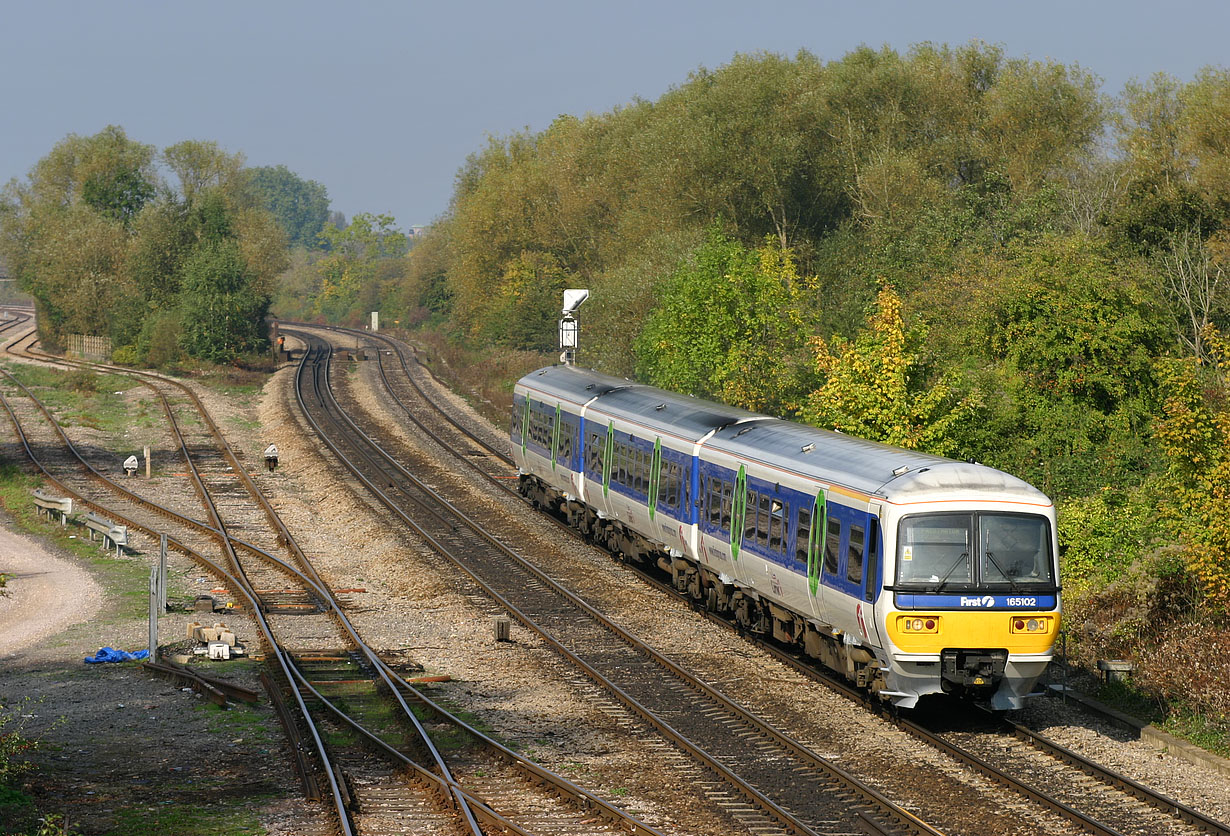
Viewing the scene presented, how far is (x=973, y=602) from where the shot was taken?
16141 mm

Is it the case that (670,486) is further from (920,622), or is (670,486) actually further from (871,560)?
(920,622)

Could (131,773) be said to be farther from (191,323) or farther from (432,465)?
(191,323)

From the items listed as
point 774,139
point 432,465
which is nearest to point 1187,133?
point 774,139

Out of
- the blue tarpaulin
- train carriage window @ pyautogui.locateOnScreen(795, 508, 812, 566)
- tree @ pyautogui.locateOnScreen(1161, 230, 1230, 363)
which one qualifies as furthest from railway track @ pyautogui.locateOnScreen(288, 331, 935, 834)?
tree @ pyautogui.locateOnScreen(1161, 230, 1230, 363)

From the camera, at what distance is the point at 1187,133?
42969mm

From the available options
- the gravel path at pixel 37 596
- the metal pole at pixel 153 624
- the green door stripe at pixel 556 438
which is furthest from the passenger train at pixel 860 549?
the gravel path at pixel 37 596

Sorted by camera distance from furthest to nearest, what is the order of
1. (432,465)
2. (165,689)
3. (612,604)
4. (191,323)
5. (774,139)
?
(191,323)
(774,139)
(432,465)
(612,604)
(165,689)

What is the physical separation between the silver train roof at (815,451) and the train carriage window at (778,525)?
568 mm

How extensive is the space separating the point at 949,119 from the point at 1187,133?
13.6m

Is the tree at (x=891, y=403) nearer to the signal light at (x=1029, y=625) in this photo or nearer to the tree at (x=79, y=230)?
the signal light at (x=1029, y=625)

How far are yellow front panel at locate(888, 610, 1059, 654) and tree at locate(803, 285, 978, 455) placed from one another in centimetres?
944

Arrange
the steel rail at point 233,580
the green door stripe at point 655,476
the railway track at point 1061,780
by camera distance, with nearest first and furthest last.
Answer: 1. the railway track at point 1061,780
2. the steel rail at point 233,580
3. the green door stripe at point 655,476

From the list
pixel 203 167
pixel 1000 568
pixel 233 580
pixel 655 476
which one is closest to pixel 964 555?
pixel 1000 568

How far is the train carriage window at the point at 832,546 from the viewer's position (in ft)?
58.1
